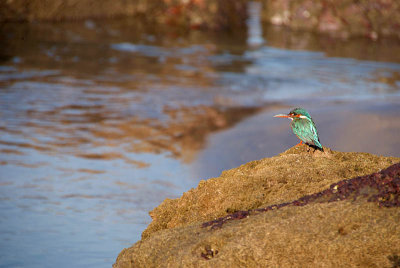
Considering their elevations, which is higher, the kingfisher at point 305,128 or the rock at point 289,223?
the kingfisher at point 305,128

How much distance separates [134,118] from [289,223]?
5461 millimetres

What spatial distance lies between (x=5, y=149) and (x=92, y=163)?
1086 mm

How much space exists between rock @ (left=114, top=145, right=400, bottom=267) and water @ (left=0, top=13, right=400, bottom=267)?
1189 millimetres

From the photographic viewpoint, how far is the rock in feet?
7.28

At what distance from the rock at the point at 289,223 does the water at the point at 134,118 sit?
1.19 metres

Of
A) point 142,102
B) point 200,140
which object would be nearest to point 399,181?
point 200,140

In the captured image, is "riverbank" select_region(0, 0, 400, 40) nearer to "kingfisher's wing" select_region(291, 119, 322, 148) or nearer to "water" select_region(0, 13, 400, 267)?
"water" select_region(0, 13, 400, 267)

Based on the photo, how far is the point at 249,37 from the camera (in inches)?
622

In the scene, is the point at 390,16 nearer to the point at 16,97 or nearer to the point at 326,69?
the point at 326,69

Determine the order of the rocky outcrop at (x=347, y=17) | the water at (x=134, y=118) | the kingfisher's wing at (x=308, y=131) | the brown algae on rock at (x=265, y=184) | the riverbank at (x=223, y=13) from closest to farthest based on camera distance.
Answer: the brown algae on rock at (x=265, y=184), the kingfisher's wing at (x=308, y=131), the water at (x=134, y=118), the riverbank at (x=223, y=13), the rocky outcrop at (x=347, y=17)

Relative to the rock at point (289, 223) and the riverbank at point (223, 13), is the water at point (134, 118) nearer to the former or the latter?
the rock at point (289, 223)

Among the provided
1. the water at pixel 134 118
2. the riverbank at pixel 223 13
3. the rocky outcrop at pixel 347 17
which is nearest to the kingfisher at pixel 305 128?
the water at pixel 134 118

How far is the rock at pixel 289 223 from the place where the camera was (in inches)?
87.4

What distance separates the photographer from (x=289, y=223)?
7.70 ft
